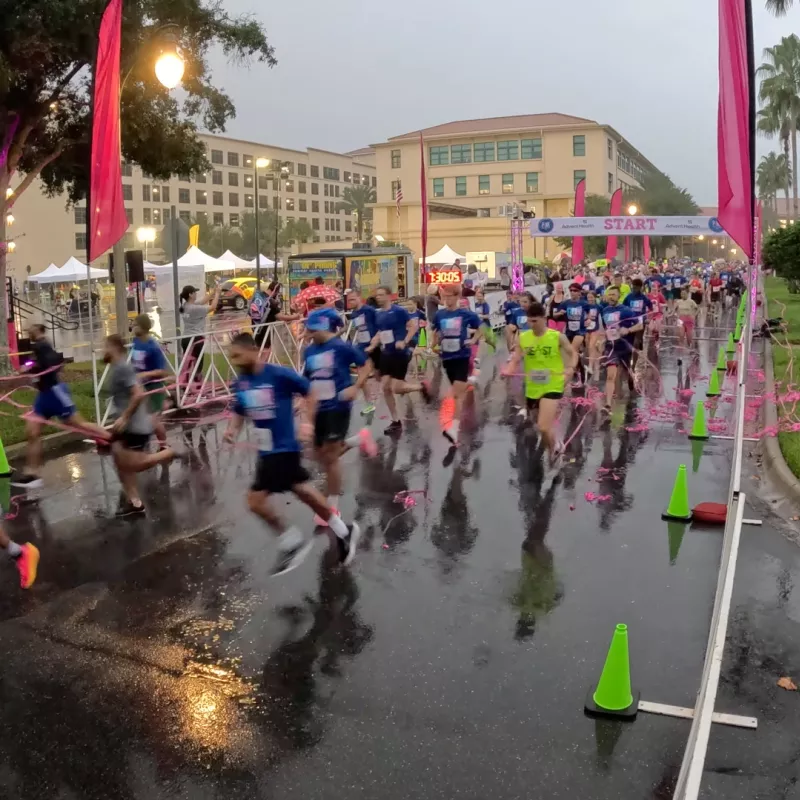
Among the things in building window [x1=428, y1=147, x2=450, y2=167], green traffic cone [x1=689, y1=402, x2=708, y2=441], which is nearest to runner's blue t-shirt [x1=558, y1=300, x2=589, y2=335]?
green traffic cone [x1=689, y1=402, x2=708, y2=441]

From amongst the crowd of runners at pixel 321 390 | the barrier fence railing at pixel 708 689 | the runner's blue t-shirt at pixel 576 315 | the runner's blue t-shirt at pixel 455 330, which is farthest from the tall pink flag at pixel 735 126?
the runner's blue t-shirt at pixel 576 315

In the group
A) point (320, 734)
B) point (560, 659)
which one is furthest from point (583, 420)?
point (320, 734)

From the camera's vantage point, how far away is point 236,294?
4412 cm

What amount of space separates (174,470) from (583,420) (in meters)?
5.83

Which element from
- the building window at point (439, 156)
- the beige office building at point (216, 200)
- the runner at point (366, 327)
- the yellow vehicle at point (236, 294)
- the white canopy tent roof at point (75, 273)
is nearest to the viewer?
the runner at point (366, 327)

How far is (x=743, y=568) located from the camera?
611 cm

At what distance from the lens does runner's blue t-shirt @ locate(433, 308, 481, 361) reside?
10359 millimetres

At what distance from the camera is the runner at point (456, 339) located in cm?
1037

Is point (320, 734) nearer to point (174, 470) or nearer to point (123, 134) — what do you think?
point (174, 470)

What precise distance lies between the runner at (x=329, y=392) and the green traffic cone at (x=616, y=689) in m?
3.32

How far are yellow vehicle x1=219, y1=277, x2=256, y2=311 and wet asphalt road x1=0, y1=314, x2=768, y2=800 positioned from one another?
35.0 meters

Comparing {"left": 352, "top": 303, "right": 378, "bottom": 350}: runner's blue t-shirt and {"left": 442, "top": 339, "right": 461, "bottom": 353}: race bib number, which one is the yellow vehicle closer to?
{"left": 352, "top": 303, "right": 378, "bottom": 350}: runner's blue t-shirt

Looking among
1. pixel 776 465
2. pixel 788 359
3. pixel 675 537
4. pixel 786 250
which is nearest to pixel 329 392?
pixel 675 537

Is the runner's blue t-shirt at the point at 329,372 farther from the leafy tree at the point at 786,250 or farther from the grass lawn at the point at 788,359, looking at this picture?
the leafy tree at the point at 786,250
